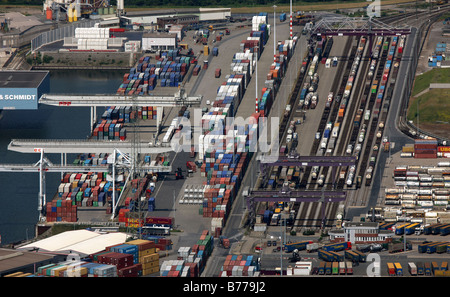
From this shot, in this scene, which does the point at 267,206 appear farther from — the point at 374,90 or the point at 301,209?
the point at 374,90

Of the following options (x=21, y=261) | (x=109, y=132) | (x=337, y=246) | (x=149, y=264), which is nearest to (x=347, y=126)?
(x=109, y=132)

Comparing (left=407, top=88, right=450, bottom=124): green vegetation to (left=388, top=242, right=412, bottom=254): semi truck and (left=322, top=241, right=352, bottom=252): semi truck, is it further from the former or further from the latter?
(left=322, top=241, right=352, bottom=252): semi truck

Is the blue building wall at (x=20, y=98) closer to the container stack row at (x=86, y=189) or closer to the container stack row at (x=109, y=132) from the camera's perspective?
the container stack row at (x=109, y=132)

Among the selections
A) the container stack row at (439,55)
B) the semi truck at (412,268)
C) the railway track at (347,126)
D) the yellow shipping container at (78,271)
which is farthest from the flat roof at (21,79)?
the semi truck at (412,268)

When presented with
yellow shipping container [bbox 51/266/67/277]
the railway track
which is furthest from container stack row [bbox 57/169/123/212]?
yellow shipping container [bbox 51/266/67/277]
